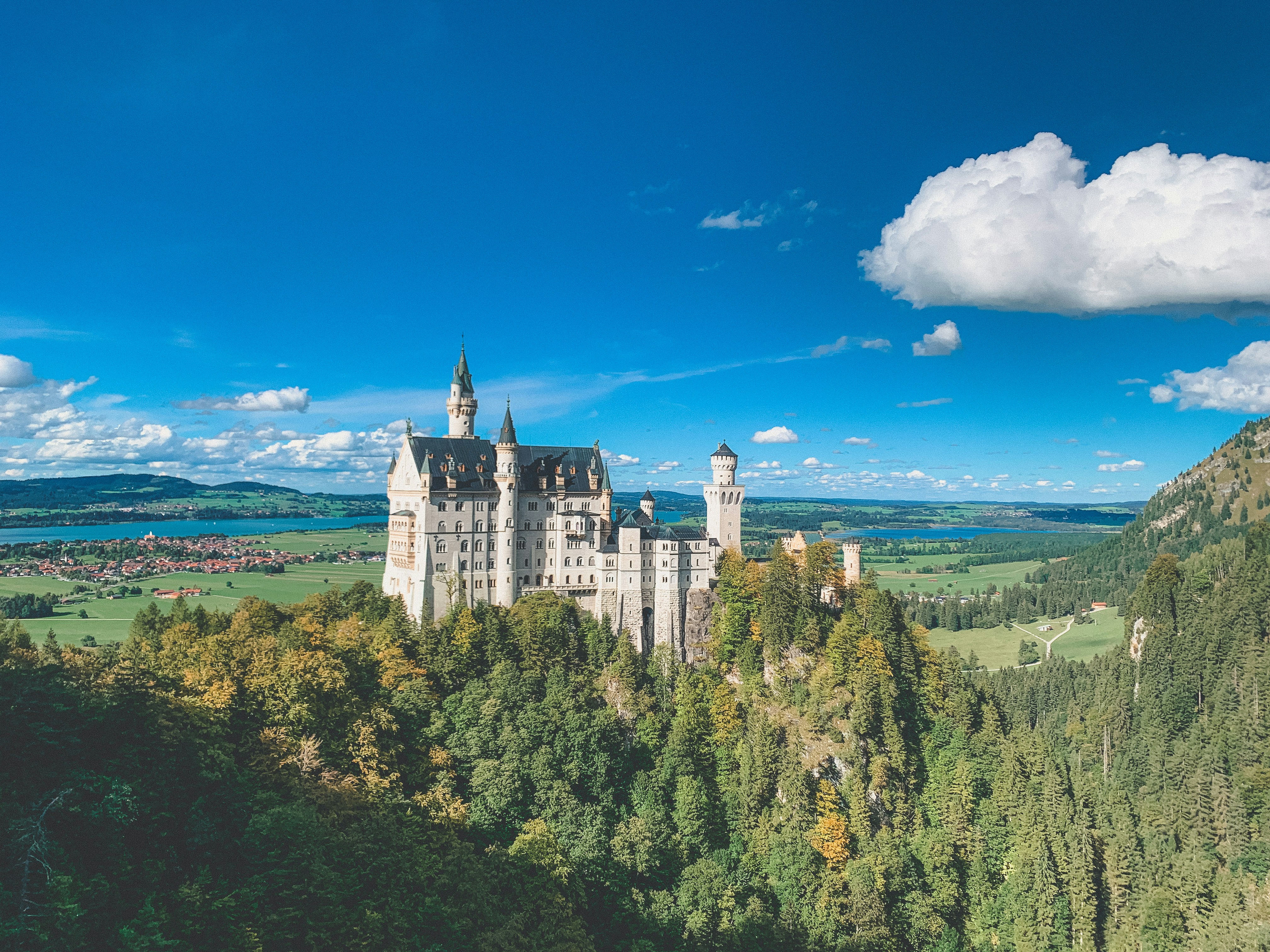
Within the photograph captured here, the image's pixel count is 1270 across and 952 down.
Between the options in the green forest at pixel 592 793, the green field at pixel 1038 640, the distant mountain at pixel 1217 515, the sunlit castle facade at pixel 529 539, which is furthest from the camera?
the distant mountain at pixel 1217 515

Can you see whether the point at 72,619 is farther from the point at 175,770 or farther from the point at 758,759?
the point at 758,759

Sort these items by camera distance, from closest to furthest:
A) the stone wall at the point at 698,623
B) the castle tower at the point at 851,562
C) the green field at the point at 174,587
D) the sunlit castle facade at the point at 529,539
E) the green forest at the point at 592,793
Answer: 1. the green forest at the point at 592,793
2. the sunlit castle facade at the point at 529,539
3. the stone wall at the point at 698,623
4. the castle tower at the point at 851,562
5. the green field at the point at 174,587

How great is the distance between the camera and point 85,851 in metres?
31.6

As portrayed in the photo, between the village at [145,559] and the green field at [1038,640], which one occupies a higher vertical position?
Answer: the village at [145,559]

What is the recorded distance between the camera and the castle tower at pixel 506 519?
233 ft

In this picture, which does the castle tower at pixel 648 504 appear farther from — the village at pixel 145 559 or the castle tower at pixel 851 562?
the village at pixel 145 559

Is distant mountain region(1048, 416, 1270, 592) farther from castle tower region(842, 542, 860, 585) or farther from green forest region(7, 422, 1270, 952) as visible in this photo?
castle tower region(842, 542, 860, 585)

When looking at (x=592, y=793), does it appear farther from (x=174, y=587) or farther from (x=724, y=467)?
A: (x=174, y=587)

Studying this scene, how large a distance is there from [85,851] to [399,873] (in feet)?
49.3

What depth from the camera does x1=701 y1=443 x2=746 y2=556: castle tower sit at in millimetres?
78000

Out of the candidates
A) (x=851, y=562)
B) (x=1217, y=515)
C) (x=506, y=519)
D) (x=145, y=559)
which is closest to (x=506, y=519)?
(x=506, y=519)

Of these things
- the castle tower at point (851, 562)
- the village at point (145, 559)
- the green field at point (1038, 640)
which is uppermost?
the castle tower at point (851, 562)

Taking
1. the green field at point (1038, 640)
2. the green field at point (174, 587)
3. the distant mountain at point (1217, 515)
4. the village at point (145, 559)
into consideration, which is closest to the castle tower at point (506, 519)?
the green field at point (174, 587)

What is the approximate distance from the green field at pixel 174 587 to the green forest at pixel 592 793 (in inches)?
1267
